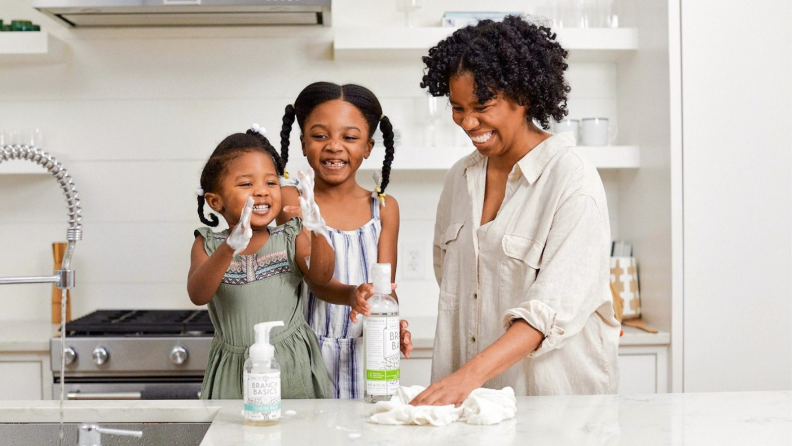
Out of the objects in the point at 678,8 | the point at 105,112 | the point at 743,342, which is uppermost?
the point at 678,8

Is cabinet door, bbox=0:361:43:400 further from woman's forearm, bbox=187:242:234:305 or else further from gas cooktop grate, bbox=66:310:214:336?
woman's forearm, bbox=187:242:234:305

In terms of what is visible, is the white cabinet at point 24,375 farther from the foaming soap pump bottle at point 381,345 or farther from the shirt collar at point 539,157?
the shirt collar at point 539,157

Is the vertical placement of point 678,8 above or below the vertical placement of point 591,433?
above

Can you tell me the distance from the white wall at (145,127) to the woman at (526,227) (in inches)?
51.8

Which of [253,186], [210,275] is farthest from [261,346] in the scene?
[253,186]

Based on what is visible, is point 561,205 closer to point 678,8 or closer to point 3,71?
point 678,8

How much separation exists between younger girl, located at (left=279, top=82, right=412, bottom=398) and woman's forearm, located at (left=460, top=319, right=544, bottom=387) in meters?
0.40

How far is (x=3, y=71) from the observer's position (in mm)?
2760

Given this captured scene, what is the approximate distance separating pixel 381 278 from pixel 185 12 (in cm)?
152

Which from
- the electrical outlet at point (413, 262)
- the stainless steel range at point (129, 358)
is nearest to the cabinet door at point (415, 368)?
the electrical outlet at point (413, 262)

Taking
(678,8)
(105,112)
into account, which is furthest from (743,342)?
(105,112)

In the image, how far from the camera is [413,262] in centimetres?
282

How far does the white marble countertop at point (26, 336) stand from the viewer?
2.30 meters

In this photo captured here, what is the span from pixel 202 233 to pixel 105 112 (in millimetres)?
1472
